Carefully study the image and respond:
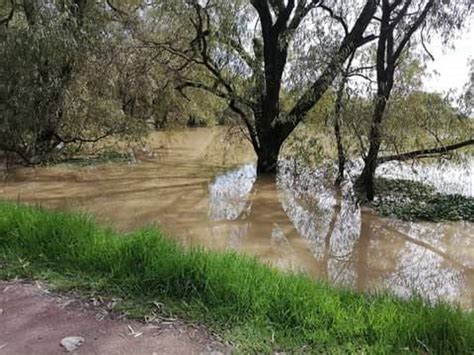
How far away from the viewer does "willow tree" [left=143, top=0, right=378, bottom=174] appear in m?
10.3

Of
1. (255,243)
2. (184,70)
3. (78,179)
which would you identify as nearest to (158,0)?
(184,70)

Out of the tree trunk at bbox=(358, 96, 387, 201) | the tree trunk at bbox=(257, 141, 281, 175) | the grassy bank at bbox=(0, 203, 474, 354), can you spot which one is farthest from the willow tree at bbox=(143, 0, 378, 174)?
the grassy bank at bbox=(0, 203, 474, 354)

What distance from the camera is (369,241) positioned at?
687cm

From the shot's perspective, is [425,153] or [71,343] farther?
[425,153]

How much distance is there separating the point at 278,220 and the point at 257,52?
559cm

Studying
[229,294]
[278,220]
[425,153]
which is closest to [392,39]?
[425,153]

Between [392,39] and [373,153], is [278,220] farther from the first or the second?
[392,39]

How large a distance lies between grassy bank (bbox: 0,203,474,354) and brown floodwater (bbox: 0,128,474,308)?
1766mm

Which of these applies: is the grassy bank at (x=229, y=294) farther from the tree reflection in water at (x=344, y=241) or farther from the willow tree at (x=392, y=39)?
the willow tree at (x=392, y=39)

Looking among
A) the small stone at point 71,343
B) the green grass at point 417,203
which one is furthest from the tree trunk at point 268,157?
the small stone at point 71,343

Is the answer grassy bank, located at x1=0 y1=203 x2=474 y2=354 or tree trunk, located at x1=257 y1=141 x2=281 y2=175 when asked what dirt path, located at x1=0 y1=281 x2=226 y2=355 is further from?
tree trunk, located at x1=257 y1=141 x2=281 y2=175

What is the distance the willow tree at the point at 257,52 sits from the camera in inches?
407

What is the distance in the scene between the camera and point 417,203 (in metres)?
9.08

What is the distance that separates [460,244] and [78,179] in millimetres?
8086
